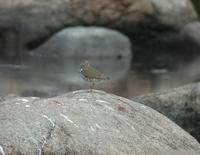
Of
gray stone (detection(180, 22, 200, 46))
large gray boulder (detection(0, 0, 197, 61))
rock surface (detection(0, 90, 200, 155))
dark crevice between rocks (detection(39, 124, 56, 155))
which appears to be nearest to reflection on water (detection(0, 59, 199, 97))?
large gray boulder (detection(0, 0, 197, 61))

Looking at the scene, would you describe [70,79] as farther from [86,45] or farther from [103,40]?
[103,40]

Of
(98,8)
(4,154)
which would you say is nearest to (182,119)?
(4,154)

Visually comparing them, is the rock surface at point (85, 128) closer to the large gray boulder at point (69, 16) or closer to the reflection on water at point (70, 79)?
the reflection on water at point (70, 79)

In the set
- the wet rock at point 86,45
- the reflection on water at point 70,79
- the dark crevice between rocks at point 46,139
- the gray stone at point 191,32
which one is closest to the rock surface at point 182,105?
the dark crevice between rocks at point 46,139

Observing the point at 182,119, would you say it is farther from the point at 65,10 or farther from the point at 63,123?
the point at 65,10

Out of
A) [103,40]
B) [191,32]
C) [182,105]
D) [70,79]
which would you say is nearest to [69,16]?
[103,40]

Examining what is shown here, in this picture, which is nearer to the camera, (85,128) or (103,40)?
(85,128)

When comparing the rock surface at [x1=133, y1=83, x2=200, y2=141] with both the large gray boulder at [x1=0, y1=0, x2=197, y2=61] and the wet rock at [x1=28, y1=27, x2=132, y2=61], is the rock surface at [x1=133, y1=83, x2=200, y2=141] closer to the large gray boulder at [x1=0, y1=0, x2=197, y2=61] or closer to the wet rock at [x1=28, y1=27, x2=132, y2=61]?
the large gray boulder at [x1=0, y1=0, x2=197, y2=61]
